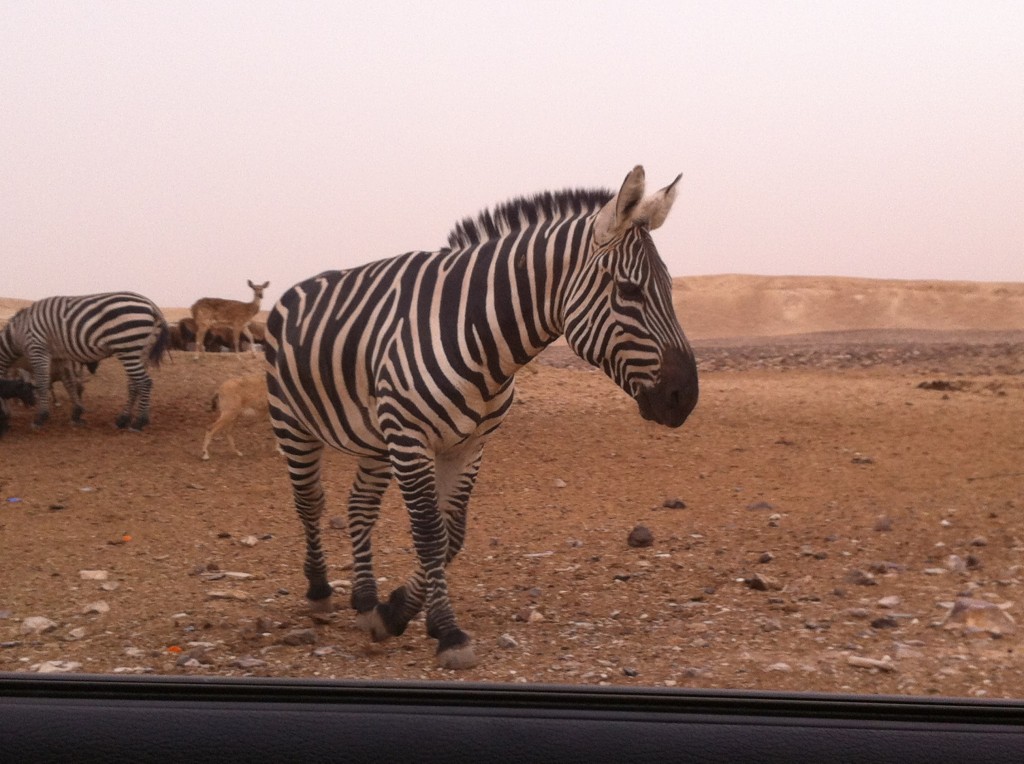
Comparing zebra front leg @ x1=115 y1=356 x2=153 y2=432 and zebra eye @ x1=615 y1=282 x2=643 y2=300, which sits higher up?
zebra eye @ x1=615 y1=282 x2=643 y2=300

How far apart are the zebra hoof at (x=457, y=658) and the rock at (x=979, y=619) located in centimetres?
195

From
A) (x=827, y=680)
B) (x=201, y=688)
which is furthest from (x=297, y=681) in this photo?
(x=827, y=680)

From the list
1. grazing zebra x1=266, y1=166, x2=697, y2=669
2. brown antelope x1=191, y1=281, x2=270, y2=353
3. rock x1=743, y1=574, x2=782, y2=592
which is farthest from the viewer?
brown antelope x1=191, y1=281, x2=270, y2=353

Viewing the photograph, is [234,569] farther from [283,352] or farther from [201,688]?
[201,688]

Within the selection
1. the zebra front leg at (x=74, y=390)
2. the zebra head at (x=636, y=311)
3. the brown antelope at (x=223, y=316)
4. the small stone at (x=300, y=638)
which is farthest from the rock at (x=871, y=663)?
the brown antelope at (x=223, y=316)

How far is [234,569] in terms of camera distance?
5.32 m

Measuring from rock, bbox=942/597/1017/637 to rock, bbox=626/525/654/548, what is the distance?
165 centimetres

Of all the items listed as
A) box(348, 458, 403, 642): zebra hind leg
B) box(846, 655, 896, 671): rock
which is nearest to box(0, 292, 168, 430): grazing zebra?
box(348, 458, 403, 642): zebra hind leg

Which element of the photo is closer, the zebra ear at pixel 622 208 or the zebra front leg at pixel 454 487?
the zebra ear at pixel 622 208

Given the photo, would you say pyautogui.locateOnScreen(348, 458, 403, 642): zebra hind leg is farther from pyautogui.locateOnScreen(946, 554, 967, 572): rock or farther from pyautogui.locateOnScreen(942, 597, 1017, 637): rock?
pyautogui.locateOnScreen(946, 554, 967, 572): rock

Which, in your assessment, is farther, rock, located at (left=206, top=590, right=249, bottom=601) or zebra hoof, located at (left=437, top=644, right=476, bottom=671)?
rock, located at (left=206, top=590, right=249, bottom=601)

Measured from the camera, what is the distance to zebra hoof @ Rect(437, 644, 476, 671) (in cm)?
360

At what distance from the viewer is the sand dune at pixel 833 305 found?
20.6 meters

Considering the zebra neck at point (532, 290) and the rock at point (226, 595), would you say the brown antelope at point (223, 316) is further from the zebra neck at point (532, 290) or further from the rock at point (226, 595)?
the zebra neck at point (532, 290)
